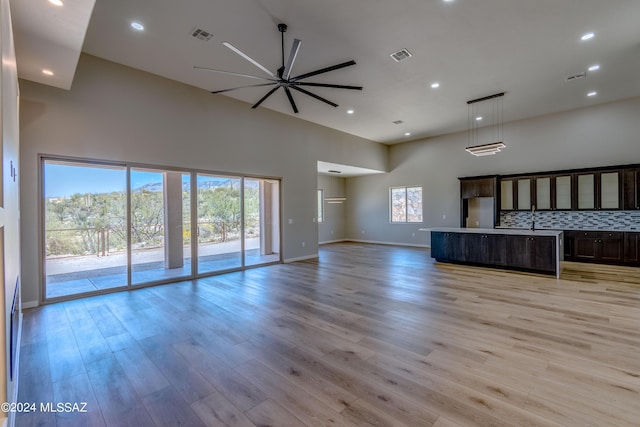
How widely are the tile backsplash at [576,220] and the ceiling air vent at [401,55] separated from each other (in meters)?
6.00

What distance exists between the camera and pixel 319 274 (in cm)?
616

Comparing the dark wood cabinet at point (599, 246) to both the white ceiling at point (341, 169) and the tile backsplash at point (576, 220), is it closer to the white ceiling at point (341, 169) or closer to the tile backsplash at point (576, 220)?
the tile backsplash at point (576, 220)

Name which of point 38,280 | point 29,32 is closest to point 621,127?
point 29,32

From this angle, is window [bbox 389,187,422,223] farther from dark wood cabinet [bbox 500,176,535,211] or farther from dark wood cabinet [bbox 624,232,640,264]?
dark wood cabinet [bbox 624,232,640,264]

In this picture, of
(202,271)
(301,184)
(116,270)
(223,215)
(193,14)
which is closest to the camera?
(193,14)

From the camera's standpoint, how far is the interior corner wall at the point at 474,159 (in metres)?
7.07

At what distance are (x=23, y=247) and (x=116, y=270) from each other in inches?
61.3

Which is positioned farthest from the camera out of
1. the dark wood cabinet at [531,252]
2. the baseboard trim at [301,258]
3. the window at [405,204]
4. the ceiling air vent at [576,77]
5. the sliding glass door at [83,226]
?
the window at [405,204]

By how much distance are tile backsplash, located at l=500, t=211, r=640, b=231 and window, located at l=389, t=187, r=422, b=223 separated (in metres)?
2.74

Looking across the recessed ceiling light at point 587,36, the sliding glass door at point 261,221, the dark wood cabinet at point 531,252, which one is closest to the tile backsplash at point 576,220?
the dark wood cabinet at point 531,252

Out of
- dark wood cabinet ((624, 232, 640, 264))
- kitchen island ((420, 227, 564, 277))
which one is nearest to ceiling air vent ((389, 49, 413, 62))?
kitchen island ((420, 227, 564, 277))

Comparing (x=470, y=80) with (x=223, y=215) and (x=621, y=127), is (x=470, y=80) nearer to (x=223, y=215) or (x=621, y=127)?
(x=621, y=127)

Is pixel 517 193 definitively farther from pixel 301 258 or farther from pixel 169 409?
pixel 169 409

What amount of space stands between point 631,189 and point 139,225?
1056 cm
